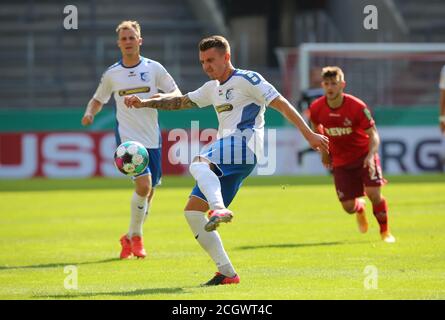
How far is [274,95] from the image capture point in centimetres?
888

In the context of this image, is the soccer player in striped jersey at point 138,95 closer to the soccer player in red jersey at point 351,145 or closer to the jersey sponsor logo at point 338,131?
the soccer player in red jersey at point 351,145

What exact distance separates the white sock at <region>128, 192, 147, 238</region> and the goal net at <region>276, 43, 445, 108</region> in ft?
51.4

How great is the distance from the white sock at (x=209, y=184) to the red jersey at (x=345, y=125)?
4.51 meters

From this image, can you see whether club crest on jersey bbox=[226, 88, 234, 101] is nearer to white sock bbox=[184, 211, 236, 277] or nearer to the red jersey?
white sock bbox=[184, 211, 236, 277]

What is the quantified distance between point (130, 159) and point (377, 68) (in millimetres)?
19792

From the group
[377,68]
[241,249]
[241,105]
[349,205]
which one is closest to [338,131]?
[349,205]

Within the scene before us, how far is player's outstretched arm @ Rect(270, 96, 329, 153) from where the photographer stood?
857 cm

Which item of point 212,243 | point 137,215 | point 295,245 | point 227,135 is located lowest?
point 295,245

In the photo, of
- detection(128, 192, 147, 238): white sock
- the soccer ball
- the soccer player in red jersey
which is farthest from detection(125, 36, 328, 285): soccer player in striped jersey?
the soccer player in red jersey

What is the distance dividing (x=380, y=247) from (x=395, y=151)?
48.4 ft

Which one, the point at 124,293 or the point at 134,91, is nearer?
the point at 124,293

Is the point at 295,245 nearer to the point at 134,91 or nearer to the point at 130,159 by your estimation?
the point at 134,91

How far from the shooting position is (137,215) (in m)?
11.7
